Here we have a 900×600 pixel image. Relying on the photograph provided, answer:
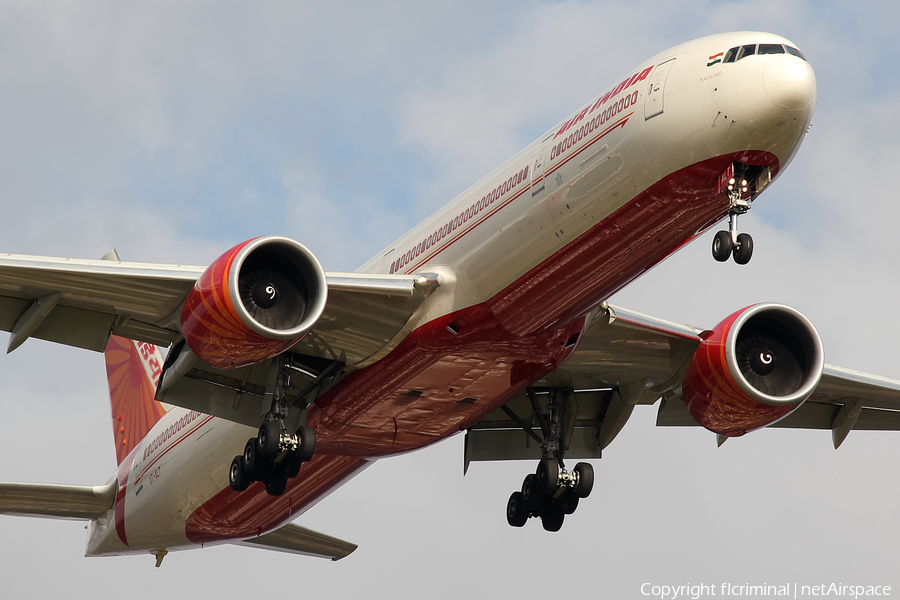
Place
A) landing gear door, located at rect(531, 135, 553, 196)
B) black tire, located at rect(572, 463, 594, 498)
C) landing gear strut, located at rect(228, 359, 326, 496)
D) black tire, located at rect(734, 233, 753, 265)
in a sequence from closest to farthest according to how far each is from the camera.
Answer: black tire, located at rect(734, 233, 753, 265), landing gear door, located at rect(531, 135, 553, 196), landing gear strut, located at rect(228, 359, 326, 496), black tire, located at rect(572, 463, 594, 498)

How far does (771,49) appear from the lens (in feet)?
61.6

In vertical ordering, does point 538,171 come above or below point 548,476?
above

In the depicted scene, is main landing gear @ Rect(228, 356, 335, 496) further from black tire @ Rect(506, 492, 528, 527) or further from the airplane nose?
the airplane nose

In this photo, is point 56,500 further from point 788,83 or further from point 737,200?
point 788,83

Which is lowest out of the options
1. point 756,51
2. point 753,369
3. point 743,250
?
point 743,250

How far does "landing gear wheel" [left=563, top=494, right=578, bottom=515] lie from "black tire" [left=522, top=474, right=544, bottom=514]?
49 centimetres

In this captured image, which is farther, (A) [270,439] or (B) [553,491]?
(B) [553,491]

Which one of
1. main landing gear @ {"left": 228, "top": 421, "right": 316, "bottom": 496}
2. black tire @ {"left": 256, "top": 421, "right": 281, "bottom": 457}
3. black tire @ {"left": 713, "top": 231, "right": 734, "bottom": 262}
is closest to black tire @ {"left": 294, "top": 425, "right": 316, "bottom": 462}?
main landing gear @ {"left": 228, "top": 421, "right": 316, "bottom": 496}

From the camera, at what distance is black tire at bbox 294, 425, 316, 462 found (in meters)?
23.0

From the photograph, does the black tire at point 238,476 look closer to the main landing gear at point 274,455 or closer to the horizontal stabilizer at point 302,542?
the main landing gear at point 274,455

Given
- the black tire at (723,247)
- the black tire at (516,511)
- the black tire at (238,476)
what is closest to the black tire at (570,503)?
the black tire at (516,511)

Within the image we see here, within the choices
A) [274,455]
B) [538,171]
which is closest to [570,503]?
[274,455]

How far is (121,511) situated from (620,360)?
11.6 meters

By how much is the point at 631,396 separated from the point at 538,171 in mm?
7311
